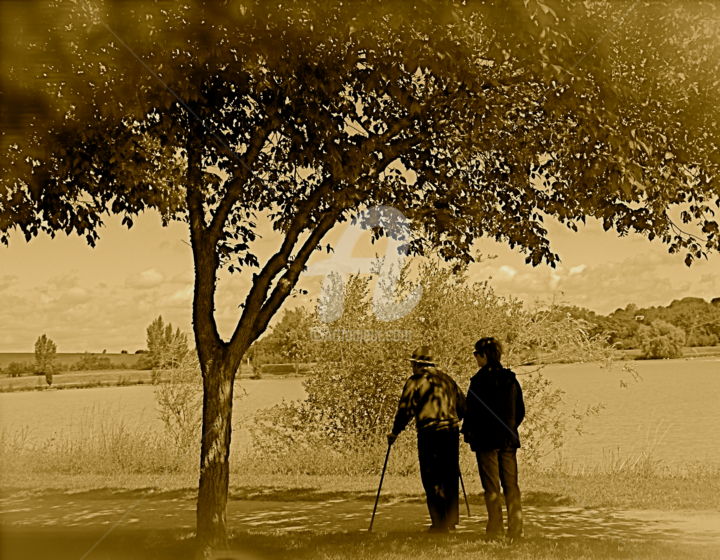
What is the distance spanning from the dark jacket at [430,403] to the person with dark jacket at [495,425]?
0.46m

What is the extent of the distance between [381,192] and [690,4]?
3.94 meters

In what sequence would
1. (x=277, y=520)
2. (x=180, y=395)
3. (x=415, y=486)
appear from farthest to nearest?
1. (x=180, y=395)
2. (x=415, y=486)
3. (x=277, y=520)

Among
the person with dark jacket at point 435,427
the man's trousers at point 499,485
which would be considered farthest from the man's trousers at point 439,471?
the man's trousers at point 499,485

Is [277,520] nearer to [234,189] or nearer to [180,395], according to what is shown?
[234,189]

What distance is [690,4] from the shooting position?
893cm

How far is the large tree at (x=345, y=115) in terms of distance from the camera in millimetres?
7965

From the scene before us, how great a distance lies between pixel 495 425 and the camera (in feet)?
29.7

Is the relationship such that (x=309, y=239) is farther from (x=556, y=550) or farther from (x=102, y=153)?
(x=556, y=550)

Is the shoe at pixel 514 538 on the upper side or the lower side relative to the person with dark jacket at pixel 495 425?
lower

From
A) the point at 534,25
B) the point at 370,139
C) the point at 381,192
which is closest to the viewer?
the point at 534,25

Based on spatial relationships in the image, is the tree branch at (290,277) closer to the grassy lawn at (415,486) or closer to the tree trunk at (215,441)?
the tree trunk at (215,441)

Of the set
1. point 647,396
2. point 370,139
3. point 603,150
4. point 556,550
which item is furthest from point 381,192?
point 647,396

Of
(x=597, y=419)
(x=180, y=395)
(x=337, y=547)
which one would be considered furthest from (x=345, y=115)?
(x=597, y=419)

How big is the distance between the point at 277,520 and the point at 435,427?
9.12 ft
